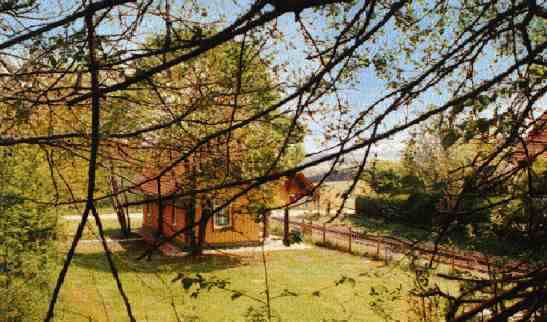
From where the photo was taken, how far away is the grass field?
8883mm

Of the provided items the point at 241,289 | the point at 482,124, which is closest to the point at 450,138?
the point at 482,124

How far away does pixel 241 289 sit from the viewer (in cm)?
820

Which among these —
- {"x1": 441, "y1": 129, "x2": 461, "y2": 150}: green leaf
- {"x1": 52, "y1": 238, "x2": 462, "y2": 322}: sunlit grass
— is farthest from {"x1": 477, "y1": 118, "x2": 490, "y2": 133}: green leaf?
{"x1": 52, "y1": 238, "x2": 462, "y2": 322}: sunlit grass

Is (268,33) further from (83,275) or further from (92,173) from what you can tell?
(83,275)

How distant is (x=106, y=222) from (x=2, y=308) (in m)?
22.3

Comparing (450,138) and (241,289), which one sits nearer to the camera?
(450,138)

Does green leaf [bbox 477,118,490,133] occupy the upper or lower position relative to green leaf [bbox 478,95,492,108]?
lower

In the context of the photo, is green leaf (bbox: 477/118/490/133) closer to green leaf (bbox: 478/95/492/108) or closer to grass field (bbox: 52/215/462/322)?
green leaf (bbox: 478/95/492/108)

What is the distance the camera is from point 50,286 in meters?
6.86

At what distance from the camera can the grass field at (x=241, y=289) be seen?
8883 millimetres

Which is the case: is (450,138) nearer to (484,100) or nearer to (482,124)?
(482,124)

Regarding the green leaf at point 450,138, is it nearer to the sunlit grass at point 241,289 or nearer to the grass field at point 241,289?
the grass field at point 241,289

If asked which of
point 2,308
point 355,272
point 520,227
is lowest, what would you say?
point 355,272

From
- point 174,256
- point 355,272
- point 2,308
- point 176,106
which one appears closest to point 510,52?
point 176,106
